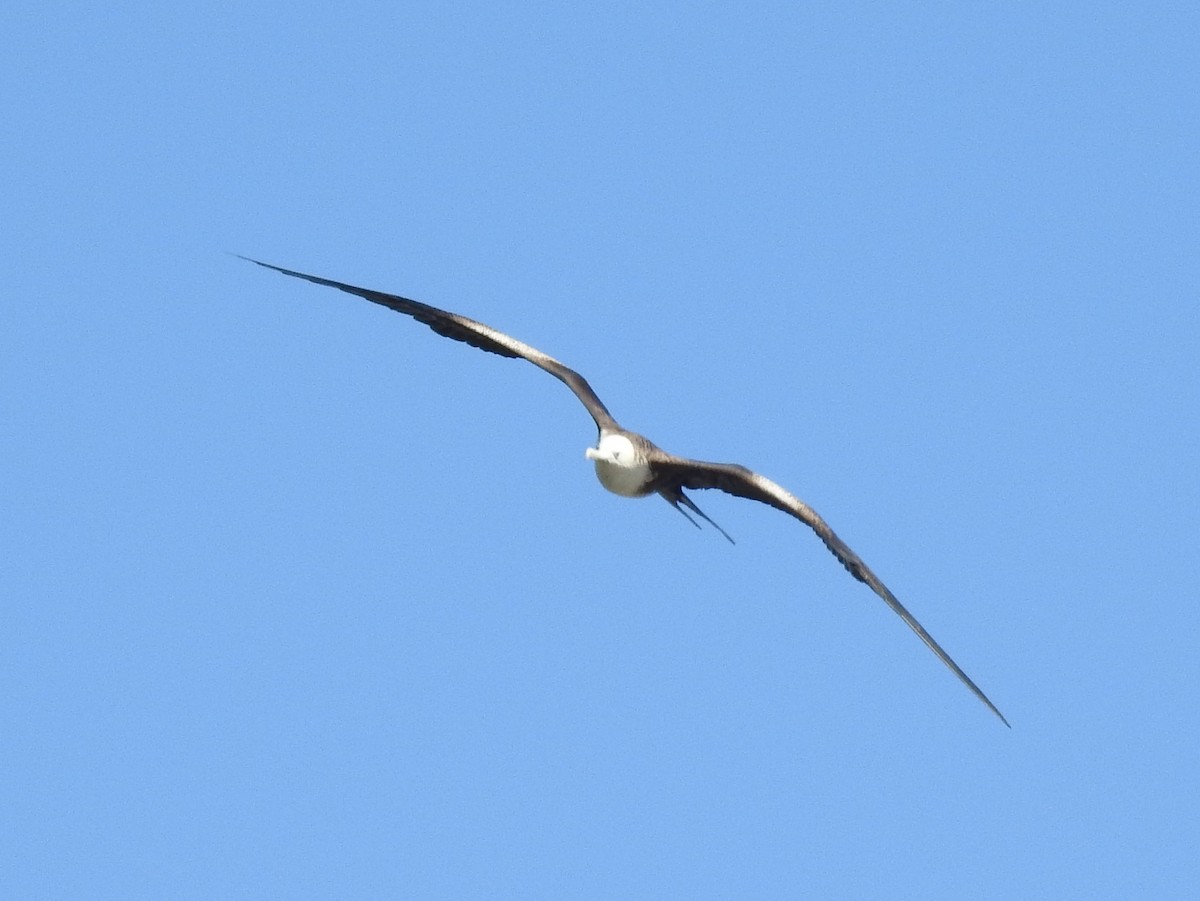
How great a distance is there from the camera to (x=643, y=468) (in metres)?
17.4

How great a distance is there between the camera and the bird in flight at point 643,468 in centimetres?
1642

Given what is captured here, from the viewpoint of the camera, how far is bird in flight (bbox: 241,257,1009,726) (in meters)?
16.4

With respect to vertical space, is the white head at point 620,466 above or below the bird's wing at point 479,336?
below

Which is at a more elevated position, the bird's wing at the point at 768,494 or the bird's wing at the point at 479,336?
the bird's wing at the point at 479,336

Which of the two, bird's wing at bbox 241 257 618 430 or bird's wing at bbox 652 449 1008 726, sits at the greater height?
bird's wing at bbox 241 257 618 430

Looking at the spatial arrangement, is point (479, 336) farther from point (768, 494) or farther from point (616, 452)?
point (768, 494)

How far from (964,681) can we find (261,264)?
7366 millimetres

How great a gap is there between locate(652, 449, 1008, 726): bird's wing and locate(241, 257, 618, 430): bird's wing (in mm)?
757

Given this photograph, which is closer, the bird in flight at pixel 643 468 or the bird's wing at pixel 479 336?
the bird in flight at pixel 643 468

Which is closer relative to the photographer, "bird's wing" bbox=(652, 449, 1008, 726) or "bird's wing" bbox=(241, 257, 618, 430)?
"bird's wing" bbox=(652, 449, 1008, 726)

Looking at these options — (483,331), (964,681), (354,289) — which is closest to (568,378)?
(483,331)

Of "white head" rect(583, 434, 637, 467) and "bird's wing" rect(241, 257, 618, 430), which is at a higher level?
"bird's wing" rect(241, 257, 618, 430)

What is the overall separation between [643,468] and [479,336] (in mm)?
2507

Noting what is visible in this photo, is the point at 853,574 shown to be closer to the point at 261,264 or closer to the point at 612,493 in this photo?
the point at 612,493
